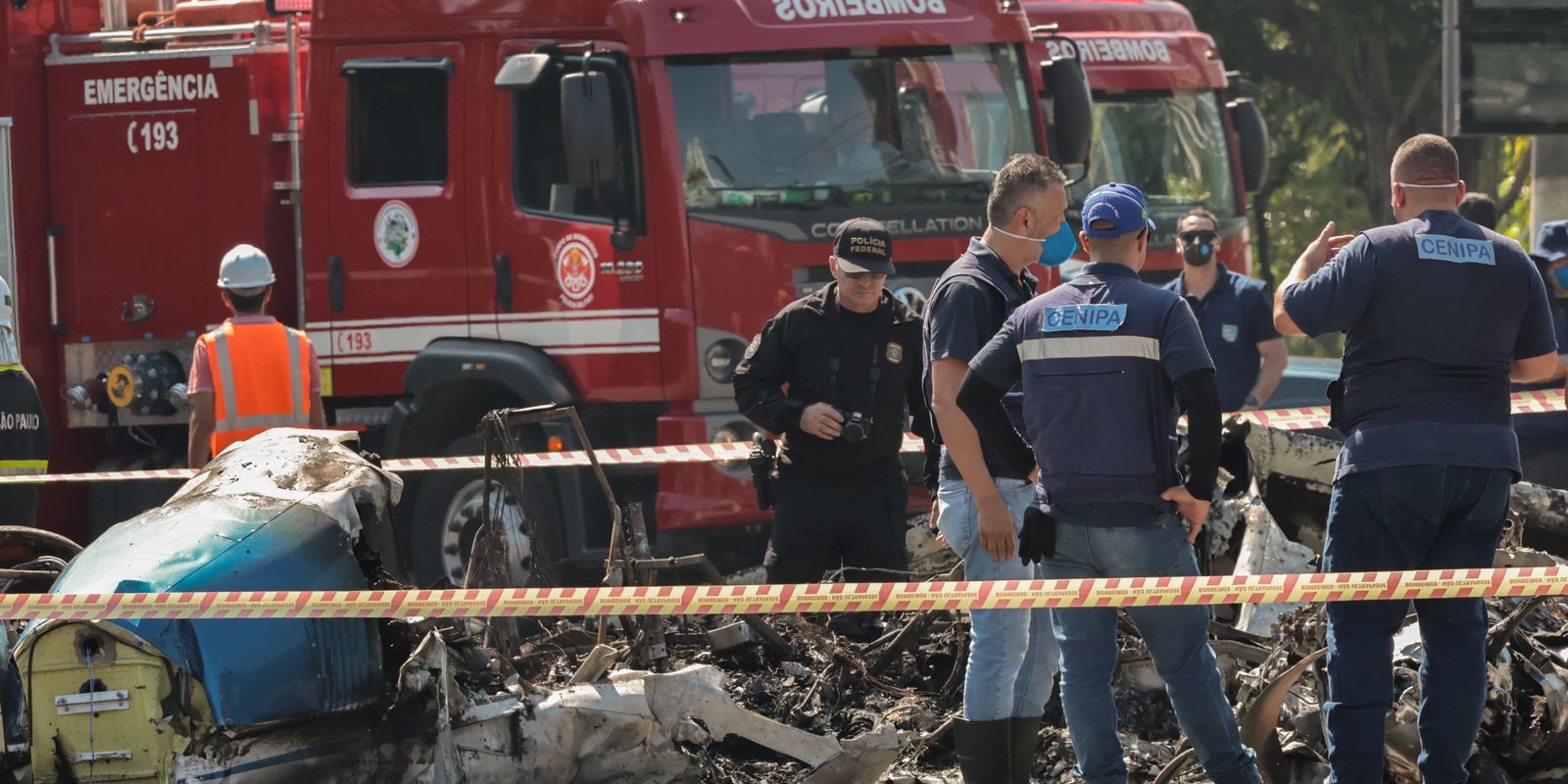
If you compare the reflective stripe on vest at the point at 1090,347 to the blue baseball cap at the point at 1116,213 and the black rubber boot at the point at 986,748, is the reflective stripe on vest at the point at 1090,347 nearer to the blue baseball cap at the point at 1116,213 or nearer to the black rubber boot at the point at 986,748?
the blue baseball cap at the point at 1116,213

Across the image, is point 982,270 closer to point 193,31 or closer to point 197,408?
point 197,408

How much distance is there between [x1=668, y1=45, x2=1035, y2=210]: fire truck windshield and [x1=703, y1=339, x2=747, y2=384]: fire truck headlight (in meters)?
0.63

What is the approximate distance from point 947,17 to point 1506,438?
4.74 metres

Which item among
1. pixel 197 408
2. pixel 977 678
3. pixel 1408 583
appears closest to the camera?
pixel 1408 583

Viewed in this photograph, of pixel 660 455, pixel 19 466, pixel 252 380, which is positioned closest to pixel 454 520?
pixel 660 455

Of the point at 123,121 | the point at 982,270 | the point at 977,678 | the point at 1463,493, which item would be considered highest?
the point at 123,121

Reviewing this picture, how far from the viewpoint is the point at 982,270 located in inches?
220

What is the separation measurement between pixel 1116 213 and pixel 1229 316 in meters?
4.32

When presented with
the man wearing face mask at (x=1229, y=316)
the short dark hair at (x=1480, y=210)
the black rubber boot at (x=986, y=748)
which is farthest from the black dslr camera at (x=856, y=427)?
the short dark hair at (x=1480, y=210)

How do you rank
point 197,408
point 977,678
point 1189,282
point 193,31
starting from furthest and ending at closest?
point 193,31 < point 1189,282 < point 197,408 < point 977,678

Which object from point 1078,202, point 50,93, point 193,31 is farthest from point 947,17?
point 50,93

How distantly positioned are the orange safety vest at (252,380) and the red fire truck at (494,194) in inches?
44.5

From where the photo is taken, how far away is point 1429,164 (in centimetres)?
541

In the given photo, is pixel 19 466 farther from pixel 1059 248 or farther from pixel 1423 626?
pixel 1423 626
